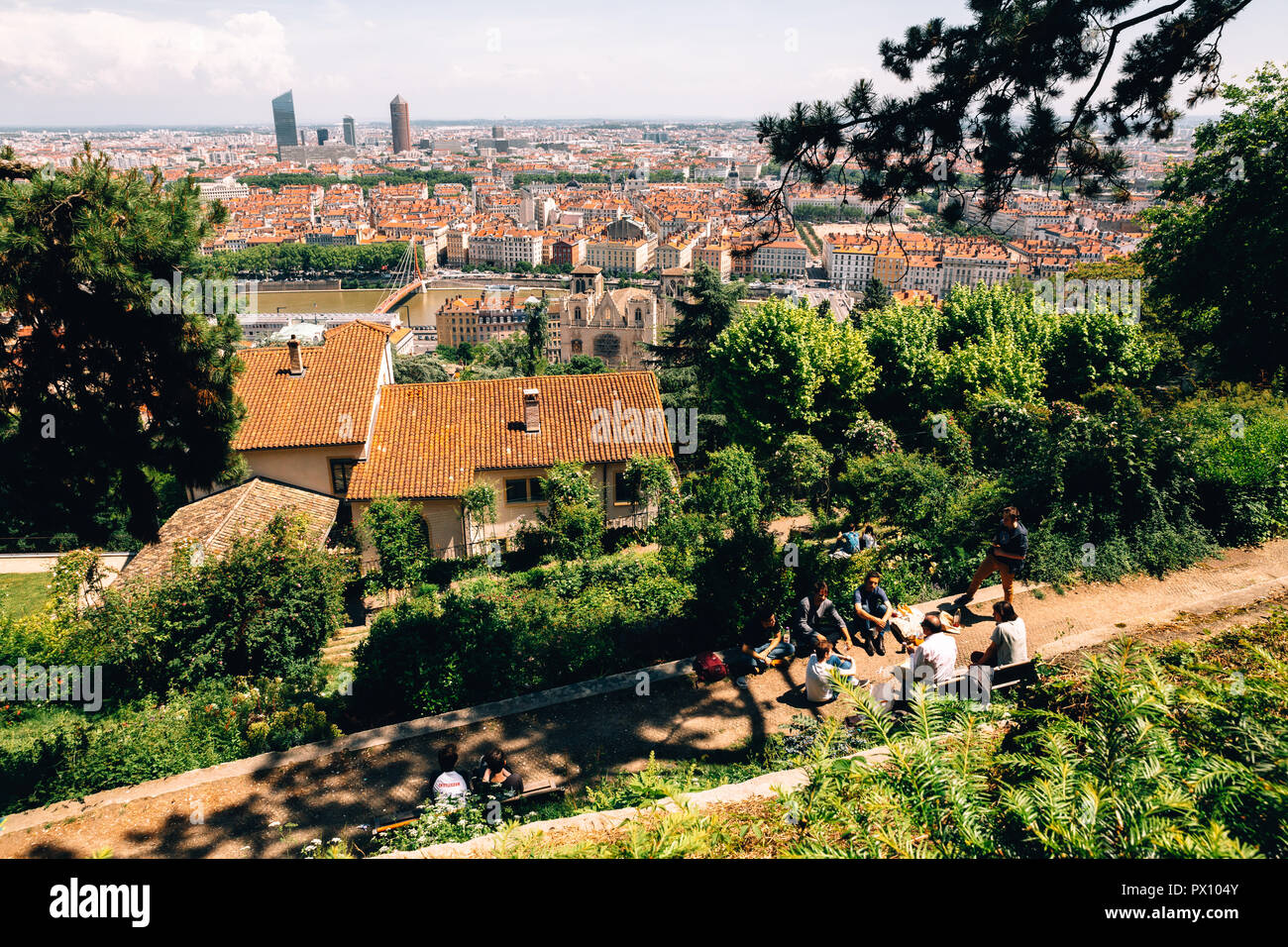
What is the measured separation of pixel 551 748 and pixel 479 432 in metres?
12.5

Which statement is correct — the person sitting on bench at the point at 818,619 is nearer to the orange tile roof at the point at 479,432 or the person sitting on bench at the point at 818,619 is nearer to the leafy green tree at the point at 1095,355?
the orange tile roof at the point at 479,432

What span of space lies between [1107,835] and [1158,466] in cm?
1025

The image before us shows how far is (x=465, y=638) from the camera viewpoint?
9.79 metres

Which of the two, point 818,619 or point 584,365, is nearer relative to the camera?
point 818,619

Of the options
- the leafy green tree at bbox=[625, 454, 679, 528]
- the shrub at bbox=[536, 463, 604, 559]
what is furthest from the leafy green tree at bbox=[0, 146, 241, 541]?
the leafy green tree at bbox=[625, 454, 679, 528]

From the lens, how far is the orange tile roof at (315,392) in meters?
18.7

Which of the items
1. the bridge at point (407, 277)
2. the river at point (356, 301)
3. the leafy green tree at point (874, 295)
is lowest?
the leafy green tree at point (874, 295)

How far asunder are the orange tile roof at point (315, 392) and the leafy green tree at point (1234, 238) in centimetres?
1994

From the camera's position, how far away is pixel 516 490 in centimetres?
1931

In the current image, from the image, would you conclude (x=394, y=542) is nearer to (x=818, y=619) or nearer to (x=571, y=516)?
(x=571, y=516)

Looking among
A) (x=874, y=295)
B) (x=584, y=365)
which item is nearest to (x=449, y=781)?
(x=874, y=295)

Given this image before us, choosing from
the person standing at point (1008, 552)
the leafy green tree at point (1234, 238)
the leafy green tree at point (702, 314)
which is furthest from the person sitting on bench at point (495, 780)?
the leafy green tree at point (702, 314)

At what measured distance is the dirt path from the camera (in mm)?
7258

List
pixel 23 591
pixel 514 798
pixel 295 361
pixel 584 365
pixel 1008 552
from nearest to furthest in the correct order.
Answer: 1. pixel 514 798
2. pixel 1008 552
3. pixel 23 591
4. pixel 295 361
5. pixel 584 365
